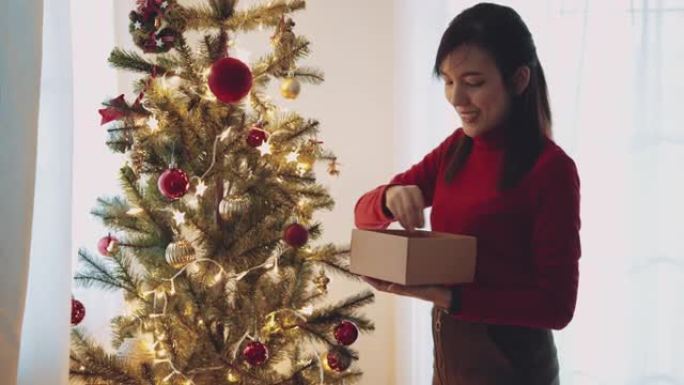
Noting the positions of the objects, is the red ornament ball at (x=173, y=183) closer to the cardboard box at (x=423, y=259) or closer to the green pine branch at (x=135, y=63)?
the green pine branch at (x=135, y=63)

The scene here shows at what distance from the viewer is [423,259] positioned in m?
1.00

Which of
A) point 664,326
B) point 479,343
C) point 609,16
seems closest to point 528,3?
point 609,16

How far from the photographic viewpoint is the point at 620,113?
1.80 m

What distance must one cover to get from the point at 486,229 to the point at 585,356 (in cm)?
99

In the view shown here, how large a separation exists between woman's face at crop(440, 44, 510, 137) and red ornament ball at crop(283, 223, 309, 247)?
491 mm

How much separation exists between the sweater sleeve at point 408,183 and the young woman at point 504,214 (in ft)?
0.24

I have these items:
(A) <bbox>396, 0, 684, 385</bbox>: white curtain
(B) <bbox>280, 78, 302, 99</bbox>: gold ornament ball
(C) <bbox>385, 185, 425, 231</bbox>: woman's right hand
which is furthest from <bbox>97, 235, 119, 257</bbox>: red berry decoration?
(A) <bbox>396, 0, 684, 385</bbox>: white curtain

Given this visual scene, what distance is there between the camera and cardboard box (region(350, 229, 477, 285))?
0.99 metres

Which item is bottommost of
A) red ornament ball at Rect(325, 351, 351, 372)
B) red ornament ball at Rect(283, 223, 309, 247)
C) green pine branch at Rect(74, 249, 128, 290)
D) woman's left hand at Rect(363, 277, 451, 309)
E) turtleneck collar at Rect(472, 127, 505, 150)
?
red ornament ball at Rect(325, 351, 351, 372)

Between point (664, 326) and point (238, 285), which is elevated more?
point (238, 285)

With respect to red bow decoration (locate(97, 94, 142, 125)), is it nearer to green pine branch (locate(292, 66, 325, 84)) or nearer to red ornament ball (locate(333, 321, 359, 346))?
green pine branch (locate(292, 66, 325, 84))

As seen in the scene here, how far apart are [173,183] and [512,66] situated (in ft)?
2.33

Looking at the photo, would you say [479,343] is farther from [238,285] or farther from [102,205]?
[102,205]

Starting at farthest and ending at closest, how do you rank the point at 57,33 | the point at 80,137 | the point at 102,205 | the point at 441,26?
the point at 441,26 < the point at 80,137 < the point at 102,205 < the point at 57,33
